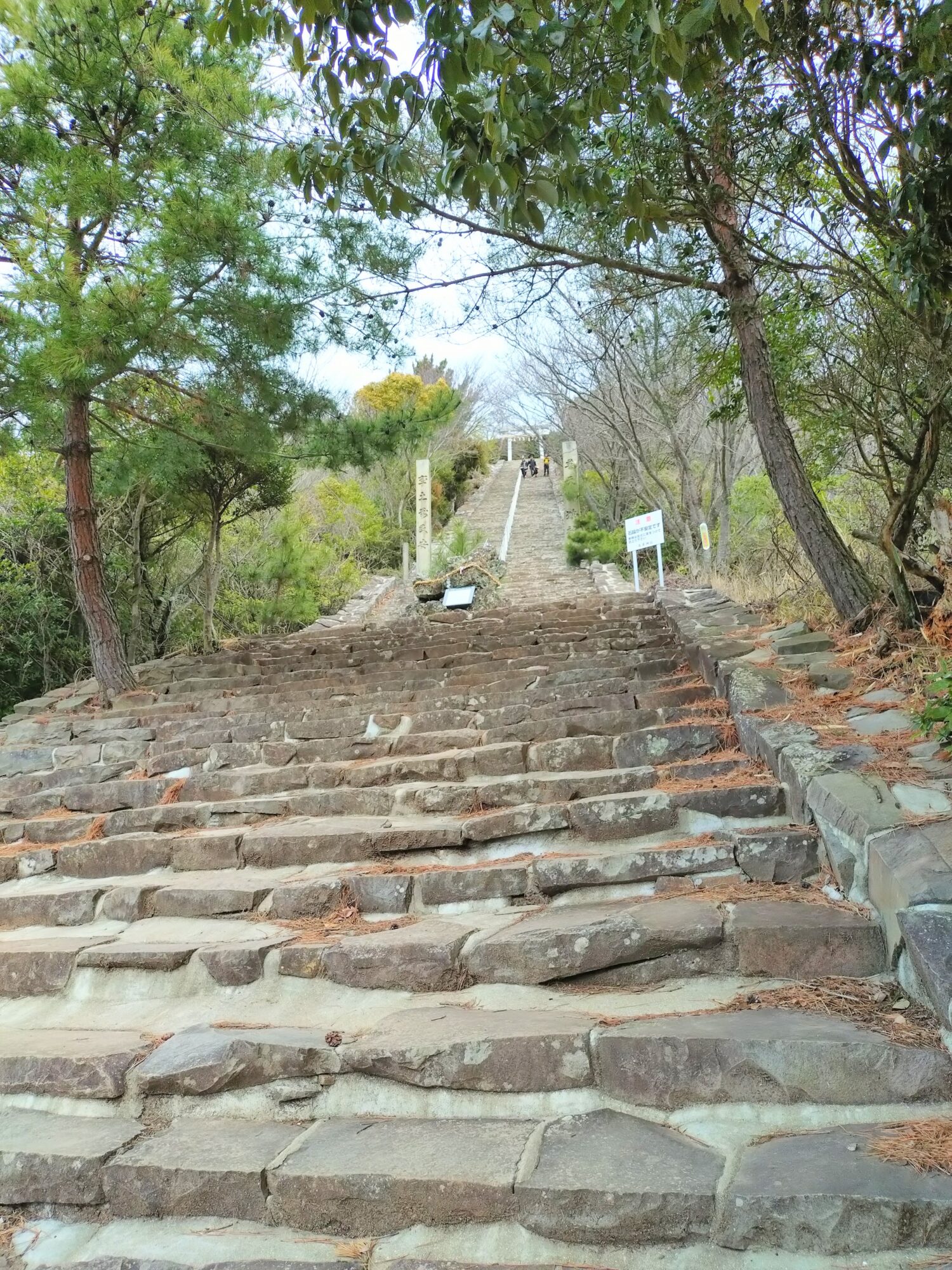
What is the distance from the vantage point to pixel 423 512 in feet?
66.4

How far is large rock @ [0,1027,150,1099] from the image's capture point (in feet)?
8.53

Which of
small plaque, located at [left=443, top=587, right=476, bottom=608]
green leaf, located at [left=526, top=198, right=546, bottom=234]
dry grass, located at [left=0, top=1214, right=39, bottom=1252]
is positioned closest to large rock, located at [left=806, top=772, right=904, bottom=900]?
green leaf, located at [left=526, top=198, right=546, bottom=234]

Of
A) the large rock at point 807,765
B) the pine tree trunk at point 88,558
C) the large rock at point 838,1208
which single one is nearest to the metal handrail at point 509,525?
the pine tree trunk at point 88,558

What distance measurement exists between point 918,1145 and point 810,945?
68 cm

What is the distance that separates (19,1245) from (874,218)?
5284 mm

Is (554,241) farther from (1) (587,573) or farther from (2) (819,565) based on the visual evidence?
(1) (587,573)

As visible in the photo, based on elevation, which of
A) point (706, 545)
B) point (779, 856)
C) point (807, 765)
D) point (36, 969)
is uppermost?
point (706, 545)

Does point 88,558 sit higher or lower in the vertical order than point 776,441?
lower

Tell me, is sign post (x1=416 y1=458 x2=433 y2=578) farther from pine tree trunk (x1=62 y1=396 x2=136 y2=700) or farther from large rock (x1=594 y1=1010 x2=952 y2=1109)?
large rock (x1=594 y1=1010 x2=952 y2=1109)

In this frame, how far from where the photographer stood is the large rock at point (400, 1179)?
1.96m

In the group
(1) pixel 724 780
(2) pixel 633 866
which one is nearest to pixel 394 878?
(2) pixel 633 866

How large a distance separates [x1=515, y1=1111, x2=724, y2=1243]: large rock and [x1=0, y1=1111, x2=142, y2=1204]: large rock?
115 centimetres

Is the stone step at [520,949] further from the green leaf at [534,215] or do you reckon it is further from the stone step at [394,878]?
the green leaf at [534,215]

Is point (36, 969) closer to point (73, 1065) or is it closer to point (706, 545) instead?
point (73, 1065)
